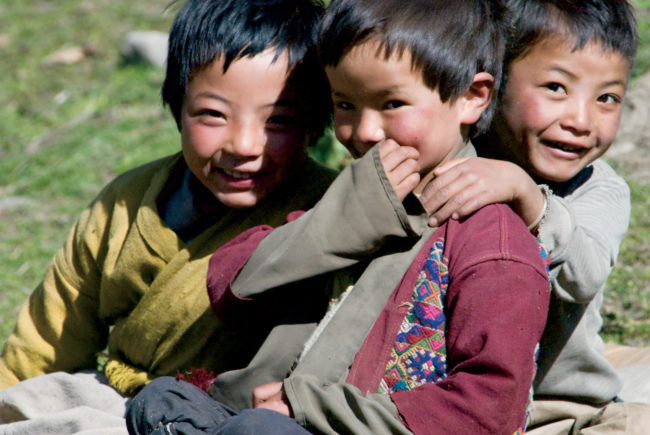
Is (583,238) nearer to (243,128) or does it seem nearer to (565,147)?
(565,147)

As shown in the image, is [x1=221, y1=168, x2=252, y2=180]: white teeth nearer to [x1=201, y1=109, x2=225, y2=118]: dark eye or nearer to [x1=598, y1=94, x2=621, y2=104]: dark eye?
[x1=201, y1=109, x2=225, y2=118]: dark eye

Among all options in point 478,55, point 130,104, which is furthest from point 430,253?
point 130,104

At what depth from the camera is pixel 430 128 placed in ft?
7.97

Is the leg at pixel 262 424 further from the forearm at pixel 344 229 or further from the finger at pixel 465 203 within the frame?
the finger at pixel 465 203

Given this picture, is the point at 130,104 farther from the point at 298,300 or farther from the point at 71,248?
the point at 298,300

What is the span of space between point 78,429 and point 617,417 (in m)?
1.76

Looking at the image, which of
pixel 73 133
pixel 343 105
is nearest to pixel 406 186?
pixel 343 105

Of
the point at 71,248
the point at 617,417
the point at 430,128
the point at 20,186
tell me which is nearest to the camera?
the point at 430,128

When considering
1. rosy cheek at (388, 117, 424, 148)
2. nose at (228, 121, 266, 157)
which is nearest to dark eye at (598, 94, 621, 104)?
rosy cheek at (388, 117, 424, 148)

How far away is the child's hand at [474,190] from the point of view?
2.32 m

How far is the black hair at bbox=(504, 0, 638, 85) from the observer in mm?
2787

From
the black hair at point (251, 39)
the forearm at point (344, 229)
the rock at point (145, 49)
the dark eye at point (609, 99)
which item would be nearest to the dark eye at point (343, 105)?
the forearm at point (344, 229)

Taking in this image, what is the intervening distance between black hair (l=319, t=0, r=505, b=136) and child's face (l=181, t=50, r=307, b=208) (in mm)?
412

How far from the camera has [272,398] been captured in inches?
91.7
